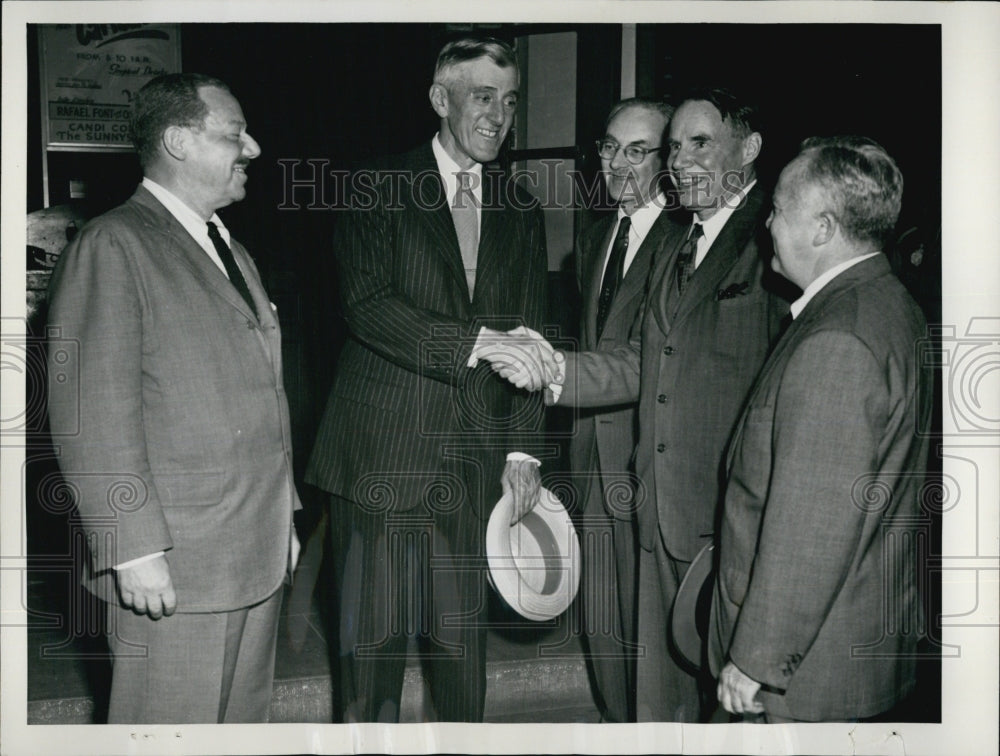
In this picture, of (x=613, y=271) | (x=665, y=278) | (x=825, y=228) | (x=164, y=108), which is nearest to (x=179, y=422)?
(x=164, y=108)

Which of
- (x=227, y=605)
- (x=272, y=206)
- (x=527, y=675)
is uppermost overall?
(x=272, y=206)

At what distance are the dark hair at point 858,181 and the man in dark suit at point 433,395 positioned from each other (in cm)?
85

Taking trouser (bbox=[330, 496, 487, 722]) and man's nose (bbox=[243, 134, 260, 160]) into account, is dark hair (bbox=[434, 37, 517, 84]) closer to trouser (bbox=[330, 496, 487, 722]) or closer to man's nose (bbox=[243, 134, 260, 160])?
man's nose (bbox=[243, 134, 260, 160])

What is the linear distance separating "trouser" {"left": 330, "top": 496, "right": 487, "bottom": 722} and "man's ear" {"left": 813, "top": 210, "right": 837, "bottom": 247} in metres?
1.30

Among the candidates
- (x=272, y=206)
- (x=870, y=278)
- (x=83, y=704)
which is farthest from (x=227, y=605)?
(x=870, y=278)

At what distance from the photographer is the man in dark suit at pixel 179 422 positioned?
3.03m

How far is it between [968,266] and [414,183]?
1.74 meters

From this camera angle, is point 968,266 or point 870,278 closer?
point 870,278

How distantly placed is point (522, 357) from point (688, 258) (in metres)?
0.58

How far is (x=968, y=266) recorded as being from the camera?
130 inches

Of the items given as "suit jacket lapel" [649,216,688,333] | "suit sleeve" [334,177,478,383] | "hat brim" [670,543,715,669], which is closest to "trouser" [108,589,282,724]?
"suit sleeve" [334,177,478,383]

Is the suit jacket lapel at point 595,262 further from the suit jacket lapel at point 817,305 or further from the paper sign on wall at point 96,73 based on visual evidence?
the paper sign on wall at point 96,73

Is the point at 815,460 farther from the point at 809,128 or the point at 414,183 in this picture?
the point at 414,183

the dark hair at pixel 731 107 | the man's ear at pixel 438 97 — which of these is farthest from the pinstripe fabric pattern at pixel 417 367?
the dark hair at pixel 731 107
